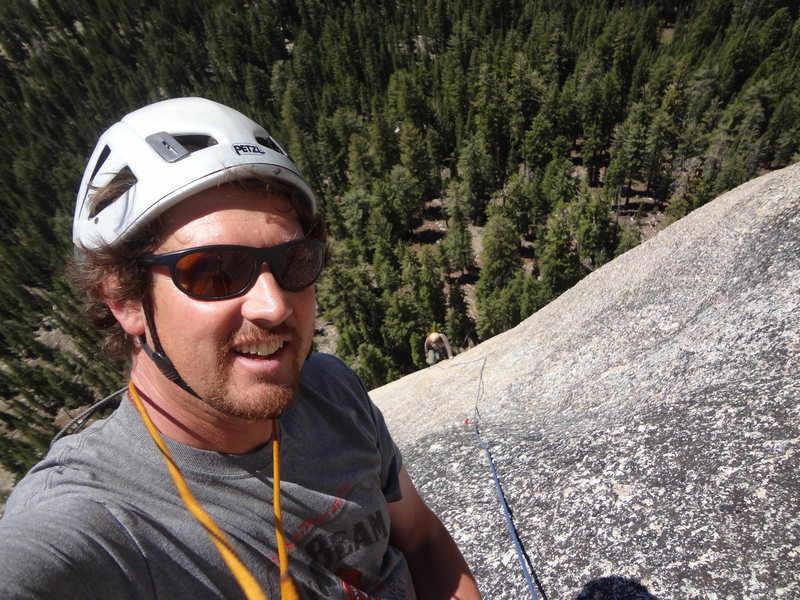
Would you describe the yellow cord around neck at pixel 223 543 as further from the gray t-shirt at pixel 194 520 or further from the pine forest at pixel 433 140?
the pine forest at pixel 433 140

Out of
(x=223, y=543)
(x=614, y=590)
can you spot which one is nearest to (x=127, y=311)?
(x=223, y=543)

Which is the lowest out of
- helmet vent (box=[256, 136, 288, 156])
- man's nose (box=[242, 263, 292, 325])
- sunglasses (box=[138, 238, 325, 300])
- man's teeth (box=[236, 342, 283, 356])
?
man's teeth (box=[236, 342, 283, 356])

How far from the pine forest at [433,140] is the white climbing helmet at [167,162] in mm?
25274

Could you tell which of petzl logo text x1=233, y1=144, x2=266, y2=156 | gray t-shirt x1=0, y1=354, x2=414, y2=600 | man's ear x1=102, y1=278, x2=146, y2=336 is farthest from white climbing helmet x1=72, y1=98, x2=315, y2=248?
gray t-shirt x1=0, y1=354, x2=414, y2=600

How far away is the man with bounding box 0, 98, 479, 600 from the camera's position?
1.63 meters

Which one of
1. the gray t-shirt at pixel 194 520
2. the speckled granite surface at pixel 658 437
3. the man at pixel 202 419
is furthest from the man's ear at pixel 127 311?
the speckled granite surface at pixel 658 437

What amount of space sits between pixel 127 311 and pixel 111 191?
670 millimetres

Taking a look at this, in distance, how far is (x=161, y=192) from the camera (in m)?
2.07

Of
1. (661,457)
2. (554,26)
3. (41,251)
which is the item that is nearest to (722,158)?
(554,26)

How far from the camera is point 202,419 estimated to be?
2.00 meters

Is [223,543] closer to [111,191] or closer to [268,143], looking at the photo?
[111,191]

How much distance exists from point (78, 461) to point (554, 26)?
103778mm

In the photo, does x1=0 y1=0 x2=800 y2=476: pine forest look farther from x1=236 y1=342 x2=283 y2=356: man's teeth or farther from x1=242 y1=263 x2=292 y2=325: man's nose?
x1=236 y1=342 x2=283 y2=356: man's teeth

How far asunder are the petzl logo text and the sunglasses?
0.58 metres
